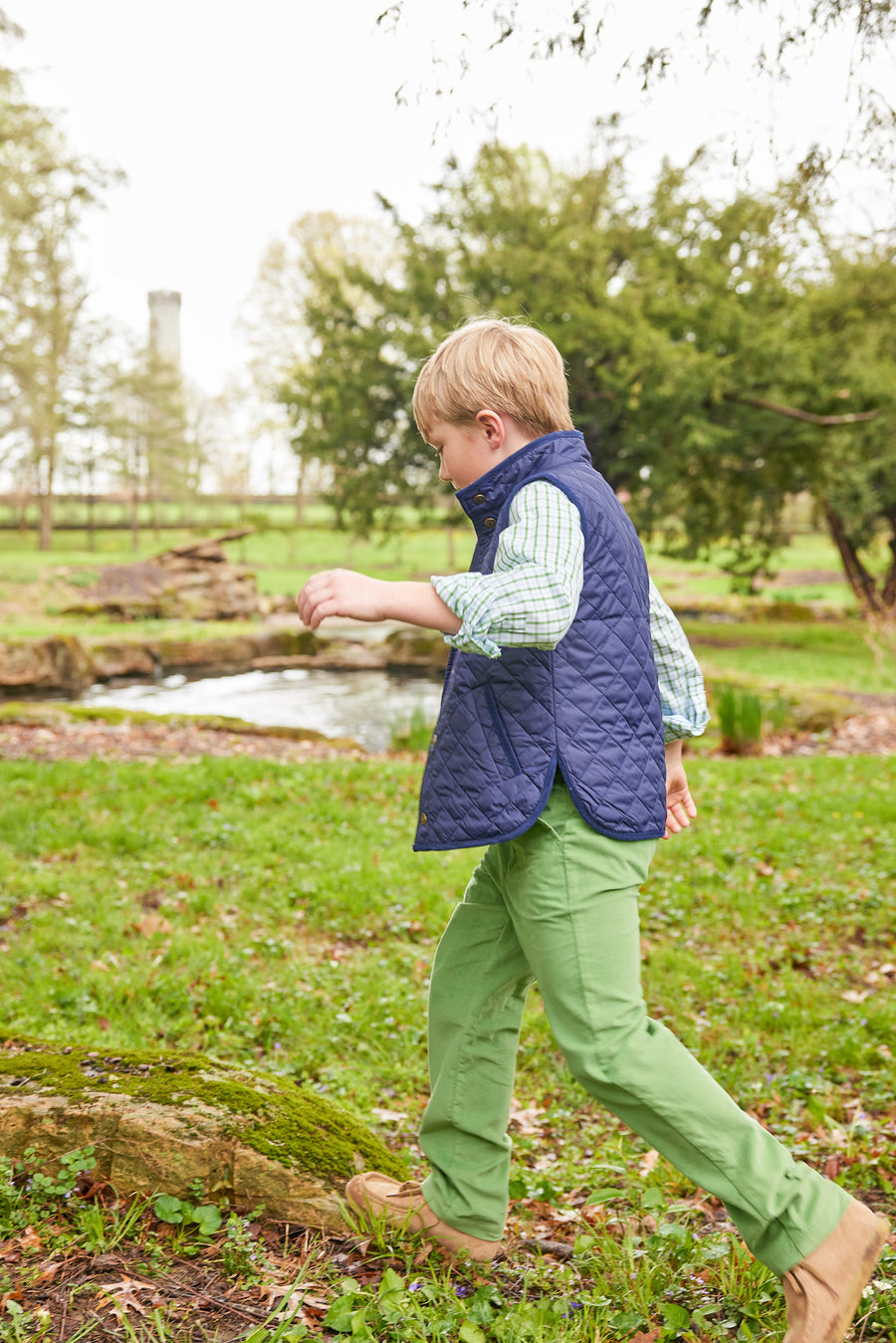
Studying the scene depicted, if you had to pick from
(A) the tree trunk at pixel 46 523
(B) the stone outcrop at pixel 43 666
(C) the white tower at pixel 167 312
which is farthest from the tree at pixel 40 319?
(C) the white tower at pixel 167 312

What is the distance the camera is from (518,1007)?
2.21 metres

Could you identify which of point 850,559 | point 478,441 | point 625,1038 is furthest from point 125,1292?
point 850,559

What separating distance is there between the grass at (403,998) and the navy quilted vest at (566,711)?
966 millimetres

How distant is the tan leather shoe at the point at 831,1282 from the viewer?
173 cm

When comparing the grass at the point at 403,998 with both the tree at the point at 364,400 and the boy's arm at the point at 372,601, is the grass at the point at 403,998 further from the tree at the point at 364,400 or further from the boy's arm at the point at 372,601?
the tree at the point at 364,400

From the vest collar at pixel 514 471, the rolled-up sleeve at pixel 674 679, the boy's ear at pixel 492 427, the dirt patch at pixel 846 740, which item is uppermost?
the boy's ear at pixel 492 427

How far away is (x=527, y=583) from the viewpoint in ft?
5.48

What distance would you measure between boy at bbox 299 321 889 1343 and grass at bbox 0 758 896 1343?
0.34 metres

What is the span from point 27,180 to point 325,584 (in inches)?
943

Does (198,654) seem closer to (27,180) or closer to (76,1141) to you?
(27,180)

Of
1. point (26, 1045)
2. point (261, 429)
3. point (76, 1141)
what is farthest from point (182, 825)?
point (261, 429)

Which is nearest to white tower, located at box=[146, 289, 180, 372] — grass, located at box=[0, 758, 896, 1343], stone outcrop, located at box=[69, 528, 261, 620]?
stone outcrop, located at box=[69, 528, 261, 620]

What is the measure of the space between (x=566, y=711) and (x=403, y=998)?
92.6 inches

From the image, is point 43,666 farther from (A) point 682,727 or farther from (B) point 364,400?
(A) point 682,727
